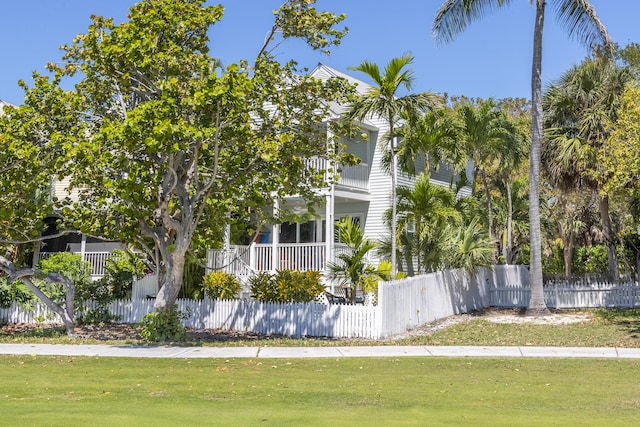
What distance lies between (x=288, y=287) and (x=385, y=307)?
128 inches

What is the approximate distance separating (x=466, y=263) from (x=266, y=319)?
6722 mm

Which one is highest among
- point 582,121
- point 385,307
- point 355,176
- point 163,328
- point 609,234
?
point 582,121

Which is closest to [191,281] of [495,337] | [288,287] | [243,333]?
[243,333]

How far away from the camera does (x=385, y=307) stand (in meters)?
16.7

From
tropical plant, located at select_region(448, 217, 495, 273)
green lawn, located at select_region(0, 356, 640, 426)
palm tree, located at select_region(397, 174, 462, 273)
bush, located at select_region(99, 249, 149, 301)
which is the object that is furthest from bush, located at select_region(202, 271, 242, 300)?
green lawn, located at select_region(0, 356, 640, 426)

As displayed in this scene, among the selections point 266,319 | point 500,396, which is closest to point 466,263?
point 266,319

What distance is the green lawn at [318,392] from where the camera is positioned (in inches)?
293

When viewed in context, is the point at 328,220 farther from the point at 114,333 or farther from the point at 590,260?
the point at 590,260

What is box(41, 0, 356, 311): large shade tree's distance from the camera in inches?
531

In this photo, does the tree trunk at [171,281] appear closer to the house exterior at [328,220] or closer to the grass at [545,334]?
the grass at [545,334]

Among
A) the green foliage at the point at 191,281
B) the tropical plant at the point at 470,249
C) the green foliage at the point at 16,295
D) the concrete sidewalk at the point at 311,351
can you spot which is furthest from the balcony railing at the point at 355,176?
the concrete sidewalk at the point at 311,351

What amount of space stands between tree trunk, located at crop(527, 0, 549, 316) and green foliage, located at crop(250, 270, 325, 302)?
6700mm

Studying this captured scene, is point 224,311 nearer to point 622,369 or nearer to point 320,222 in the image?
point 320,222

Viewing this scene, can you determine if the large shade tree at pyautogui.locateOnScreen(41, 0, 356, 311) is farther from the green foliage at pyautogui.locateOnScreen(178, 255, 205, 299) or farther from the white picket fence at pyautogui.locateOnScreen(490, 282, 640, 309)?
the white picket fence at pyautogui.locateOnScreen(490, 282, 640, 309)
